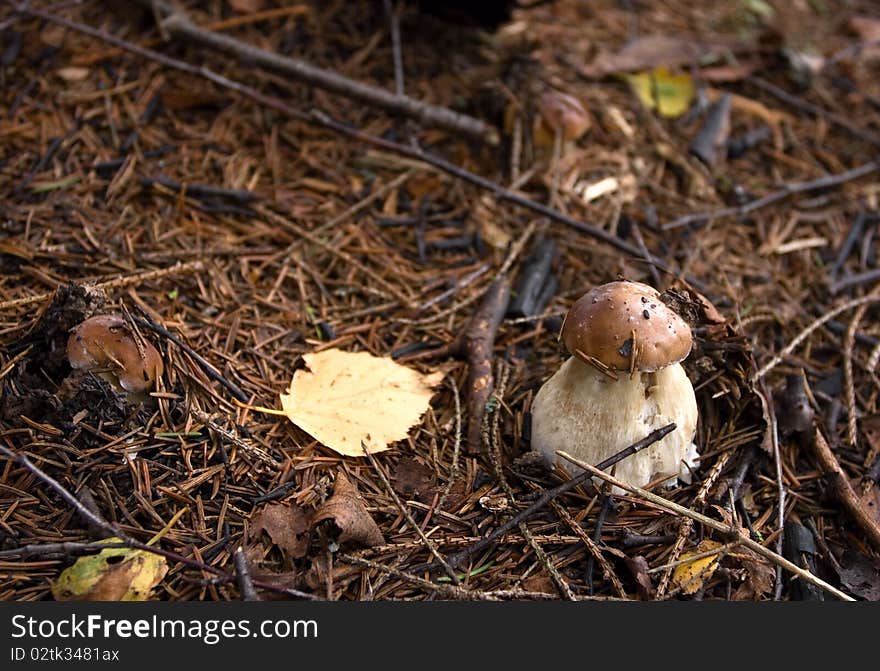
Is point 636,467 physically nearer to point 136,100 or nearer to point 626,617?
point 626,617

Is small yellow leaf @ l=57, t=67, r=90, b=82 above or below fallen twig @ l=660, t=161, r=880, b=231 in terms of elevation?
above

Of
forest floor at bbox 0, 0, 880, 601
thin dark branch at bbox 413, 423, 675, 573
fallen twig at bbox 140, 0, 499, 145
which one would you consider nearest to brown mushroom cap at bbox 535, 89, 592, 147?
forest floor at bbox 0, 0, 880, 601

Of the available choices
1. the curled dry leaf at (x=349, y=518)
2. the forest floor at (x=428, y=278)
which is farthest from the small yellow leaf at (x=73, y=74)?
the curled dry leaf at (x=349, y=518)

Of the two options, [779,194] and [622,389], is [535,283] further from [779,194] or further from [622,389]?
[779,194]

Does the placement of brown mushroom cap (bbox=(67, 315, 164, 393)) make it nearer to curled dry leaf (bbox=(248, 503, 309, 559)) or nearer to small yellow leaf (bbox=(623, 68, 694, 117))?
curled dry leaf (bbox=(248, 503, 309, 559))

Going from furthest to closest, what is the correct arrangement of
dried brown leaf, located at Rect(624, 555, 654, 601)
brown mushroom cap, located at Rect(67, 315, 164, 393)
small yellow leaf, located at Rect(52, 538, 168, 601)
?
brown mushroom cap, located at Rect(67, 315, 164, 393) < dried brown leaf, located at Rect(624, 555, 654, 601) < small yellow leaf, located at Rect(52, 538, 168, 601)

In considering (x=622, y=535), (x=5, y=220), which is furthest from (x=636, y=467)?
(x=5, y=220)
